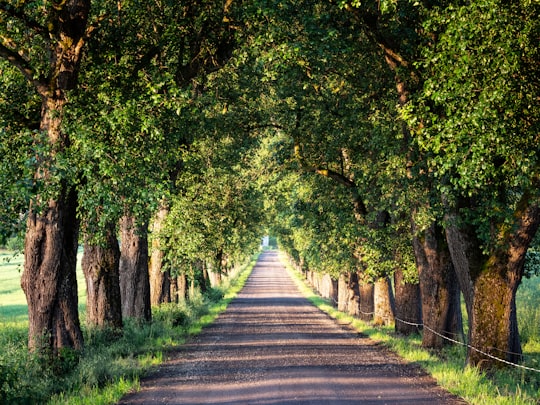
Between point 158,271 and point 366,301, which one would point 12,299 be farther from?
point 366,301

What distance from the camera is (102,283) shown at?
63.1 feet

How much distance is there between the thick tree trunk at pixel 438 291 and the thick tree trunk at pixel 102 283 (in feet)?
27.3

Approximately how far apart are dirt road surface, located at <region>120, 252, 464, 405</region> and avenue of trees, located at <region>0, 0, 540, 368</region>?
2.11m

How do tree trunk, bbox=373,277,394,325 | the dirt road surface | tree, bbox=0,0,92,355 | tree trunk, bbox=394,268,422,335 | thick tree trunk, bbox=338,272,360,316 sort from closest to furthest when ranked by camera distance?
the dirt road surface < tree, bbox=0,0,92,355 < tree trunk, bbox=394,268,422,335 < tree trunk, bbox=373,277,394,325 < thick tree trunk, bbox=338,272,360,316

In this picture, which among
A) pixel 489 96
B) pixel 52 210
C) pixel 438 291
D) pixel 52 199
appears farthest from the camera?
pixel 438 291

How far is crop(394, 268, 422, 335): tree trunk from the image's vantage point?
2400 centimetres

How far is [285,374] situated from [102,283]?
6.71m

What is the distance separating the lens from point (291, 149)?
2733 cm

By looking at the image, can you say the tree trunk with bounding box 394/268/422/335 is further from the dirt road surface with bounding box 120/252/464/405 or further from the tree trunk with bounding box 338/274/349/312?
the tree trunk with bounding box 338/274/349/312

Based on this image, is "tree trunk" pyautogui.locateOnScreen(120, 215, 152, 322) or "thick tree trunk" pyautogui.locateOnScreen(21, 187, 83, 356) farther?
"tree trunk" pyautogui.locateOnScreen(120, 215, 152, 322)

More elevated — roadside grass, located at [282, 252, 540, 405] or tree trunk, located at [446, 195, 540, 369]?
tree trunk, located at [446, 195, 540, 369]

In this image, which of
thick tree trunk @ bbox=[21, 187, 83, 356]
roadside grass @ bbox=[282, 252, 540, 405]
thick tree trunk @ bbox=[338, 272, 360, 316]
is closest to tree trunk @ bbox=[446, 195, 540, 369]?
roadside grass @ bbox=[282, 252, 540, 405]

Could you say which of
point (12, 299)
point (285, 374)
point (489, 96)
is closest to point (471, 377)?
point (285, 374)

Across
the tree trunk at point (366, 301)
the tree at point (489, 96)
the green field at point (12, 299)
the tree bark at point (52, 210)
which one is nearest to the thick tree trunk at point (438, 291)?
the tree at point (489, 96)
